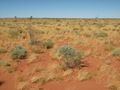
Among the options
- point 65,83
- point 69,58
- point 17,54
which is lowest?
point 65,83

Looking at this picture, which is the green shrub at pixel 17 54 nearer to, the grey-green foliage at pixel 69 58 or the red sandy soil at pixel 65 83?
the red sandy soil at pixel 65 83

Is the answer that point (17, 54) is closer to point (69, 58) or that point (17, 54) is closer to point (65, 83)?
point (69, 58)

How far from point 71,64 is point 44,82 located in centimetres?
200

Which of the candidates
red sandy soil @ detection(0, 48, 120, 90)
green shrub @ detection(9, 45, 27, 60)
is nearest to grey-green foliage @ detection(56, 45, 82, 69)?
red sandy soil @ detection(0, 48, 120, 90)

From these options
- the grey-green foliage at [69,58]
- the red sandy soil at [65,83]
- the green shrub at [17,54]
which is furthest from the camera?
the green shrub at [17,54]

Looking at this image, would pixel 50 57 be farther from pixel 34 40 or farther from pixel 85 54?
pixel 34 40

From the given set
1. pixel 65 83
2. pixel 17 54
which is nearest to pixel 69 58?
pixel 65 83

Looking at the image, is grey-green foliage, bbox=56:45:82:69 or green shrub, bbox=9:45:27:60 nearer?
grey-green foliage, bbox=56:45:82:69

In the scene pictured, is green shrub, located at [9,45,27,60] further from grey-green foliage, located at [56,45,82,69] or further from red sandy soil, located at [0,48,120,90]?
grey-green foliage, located at [56,45,82,69]

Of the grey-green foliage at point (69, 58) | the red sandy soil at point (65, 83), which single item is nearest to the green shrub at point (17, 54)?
the red sandy soil at point (65, 83)

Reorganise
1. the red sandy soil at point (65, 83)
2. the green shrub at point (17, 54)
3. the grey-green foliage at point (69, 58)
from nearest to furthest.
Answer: the red sandy soil at point (65, 83) → the grey-green foliage at point (69, 58) → the green shrub at point (17, 54)

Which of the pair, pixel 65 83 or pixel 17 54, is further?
pixel 17 54

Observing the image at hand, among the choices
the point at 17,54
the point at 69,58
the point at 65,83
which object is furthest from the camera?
the point at 17,54

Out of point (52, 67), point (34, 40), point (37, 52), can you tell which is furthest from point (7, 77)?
point (34, 40)
